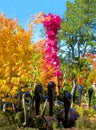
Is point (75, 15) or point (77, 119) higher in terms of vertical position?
point (75, 15)

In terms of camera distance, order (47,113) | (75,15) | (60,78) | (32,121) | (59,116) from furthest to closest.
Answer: (75,15) → (60,78) → (47,113) → (59,116) → (32,121)

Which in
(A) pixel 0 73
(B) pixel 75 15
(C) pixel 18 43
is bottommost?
(A) pixel 0 73

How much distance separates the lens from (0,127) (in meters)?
17.5

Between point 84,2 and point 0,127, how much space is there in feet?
99.0

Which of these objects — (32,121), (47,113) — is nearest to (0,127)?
(32,121)

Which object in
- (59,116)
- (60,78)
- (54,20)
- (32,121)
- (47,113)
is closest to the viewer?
(32,121)

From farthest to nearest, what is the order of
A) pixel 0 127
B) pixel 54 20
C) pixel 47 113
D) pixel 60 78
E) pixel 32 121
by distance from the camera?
pixel 60 78
pixel 54 20
pixel 47 113
pixel 32 121
pixel 0 127

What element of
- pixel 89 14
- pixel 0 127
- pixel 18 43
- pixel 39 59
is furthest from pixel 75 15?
pixel 0 127

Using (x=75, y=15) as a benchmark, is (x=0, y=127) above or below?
below

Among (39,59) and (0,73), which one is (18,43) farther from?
(39,59)

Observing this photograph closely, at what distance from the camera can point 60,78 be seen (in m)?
42.6

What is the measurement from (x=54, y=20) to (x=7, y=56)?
12.9m

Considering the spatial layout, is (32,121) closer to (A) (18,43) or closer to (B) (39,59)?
(A) (18,43)

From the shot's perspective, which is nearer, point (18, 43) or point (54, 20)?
point (18, 43)
